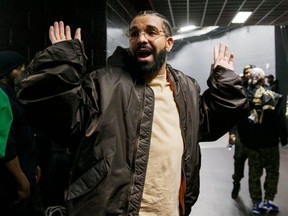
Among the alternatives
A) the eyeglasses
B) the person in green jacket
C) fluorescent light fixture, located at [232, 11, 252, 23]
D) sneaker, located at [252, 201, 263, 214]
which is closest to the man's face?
the eyeglasses

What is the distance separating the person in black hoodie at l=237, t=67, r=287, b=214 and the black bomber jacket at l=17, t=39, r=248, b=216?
2.81 m

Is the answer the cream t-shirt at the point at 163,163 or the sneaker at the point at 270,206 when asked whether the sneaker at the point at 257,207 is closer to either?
the sneaker at the point at 270,206

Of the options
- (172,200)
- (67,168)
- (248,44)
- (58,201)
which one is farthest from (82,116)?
(248,44)

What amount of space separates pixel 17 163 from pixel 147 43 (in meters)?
1.12

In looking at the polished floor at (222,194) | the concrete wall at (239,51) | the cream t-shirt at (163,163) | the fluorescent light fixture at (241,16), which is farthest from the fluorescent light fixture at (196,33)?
the cream t-shirt at (163,163)

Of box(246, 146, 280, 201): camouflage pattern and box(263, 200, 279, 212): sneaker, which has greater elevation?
box(246, 146, 280, 201): camouflage pattern

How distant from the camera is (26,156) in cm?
229

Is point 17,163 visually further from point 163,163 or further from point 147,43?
point 147,43

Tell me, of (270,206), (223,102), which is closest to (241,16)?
(270,206)

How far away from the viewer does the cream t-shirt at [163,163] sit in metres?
1.46

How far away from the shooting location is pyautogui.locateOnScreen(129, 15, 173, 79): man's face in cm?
160

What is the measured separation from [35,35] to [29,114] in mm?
1993

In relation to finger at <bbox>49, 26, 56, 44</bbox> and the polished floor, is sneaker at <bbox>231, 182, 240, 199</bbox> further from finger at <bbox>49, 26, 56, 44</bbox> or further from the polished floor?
finger at <bbox>49, 26, 56, 44</bbox>

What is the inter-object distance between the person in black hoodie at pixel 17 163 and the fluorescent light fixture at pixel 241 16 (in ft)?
14.9
